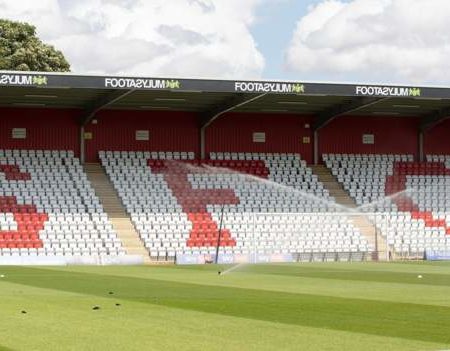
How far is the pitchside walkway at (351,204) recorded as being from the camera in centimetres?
4453

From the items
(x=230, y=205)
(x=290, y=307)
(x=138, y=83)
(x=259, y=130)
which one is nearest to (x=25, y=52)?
(x=259, y=130)

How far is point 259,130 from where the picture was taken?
5138 cm

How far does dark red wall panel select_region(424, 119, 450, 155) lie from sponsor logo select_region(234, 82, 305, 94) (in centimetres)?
1239

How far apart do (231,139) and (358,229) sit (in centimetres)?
877

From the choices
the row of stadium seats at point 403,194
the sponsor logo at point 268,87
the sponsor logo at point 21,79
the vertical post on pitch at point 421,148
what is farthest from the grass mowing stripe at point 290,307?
the vertical post on pitch at point 421,148

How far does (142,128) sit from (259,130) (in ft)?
19.4

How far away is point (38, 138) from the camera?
47750 millimetres

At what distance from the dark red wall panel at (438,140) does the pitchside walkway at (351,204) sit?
632 cm

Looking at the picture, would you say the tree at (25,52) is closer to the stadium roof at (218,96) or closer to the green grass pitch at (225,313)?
the stadium roof at (218,96)

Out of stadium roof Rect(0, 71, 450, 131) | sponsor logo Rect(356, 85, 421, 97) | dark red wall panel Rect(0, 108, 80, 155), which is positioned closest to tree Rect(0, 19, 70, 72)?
dark red wall panel Rect(0, 108, 80, 155)

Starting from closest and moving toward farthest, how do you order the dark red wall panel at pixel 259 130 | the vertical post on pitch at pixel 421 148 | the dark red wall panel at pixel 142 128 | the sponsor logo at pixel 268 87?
the sponsor logo at pixel 268 87, the dark red wall panel at pixel 142 128, the dark red wall panel at pixel 259 130, the vertical post on pitch at pixel 421 148

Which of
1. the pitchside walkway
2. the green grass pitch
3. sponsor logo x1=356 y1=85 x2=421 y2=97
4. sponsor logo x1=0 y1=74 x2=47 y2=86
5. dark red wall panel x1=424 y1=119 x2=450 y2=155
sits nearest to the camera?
the green grass pitch

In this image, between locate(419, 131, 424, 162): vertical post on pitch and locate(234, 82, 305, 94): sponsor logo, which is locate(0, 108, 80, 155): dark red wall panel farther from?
locate(419, 131, 424, 162): vertical post on pitch

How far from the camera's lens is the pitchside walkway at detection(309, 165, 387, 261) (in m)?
44.5
